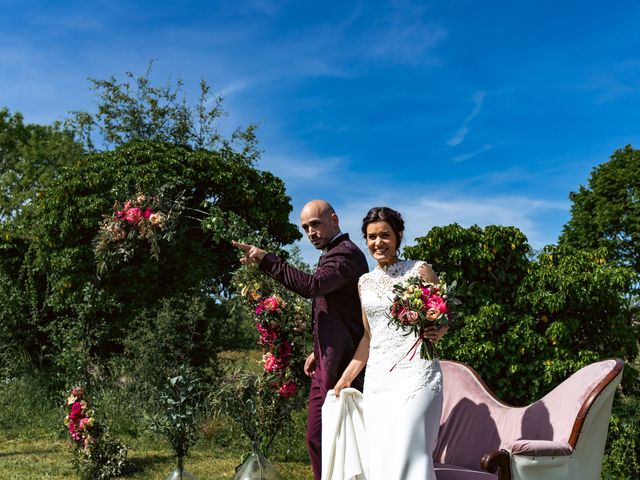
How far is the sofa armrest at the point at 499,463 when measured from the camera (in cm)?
327

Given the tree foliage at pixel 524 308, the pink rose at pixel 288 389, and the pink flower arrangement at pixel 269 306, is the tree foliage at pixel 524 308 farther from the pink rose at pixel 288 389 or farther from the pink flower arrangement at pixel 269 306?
the pink flower arrangement at pixel 269 306

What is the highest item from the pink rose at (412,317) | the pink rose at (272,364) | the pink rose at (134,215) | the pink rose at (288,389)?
the pink rose at (134,215)

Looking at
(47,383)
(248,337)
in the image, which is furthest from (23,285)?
(248,337)

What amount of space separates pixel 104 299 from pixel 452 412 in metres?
6.62

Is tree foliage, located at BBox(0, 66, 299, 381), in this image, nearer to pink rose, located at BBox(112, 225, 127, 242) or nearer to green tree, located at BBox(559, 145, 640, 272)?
pink rose, located at BBox(112, 225, 127, 242)

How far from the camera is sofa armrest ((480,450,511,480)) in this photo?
3.27m

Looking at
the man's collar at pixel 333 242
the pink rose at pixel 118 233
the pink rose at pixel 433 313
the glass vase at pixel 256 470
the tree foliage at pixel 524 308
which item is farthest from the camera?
the pink rose at pixel 118 233

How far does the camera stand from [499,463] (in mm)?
3291

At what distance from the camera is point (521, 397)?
7191 millimetres

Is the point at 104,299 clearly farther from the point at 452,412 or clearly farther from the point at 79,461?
the point at 452,412

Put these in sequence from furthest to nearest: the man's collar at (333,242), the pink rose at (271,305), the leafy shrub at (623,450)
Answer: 1. the leafy shrub at (623,450)
2. the pink rose at (271,305)
3. the man's collar at (333,242)

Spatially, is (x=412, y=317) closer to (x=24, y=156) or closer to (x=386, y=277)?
(x=386, y=277)

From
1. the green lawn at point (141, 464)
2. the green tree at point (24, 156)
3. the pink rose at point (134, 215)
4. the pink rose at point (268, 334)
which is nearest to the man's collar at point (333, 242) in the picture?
the pink rose at point (268, 334)

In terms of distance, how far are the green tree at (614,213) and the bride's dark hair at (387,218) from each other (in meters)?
17.5
